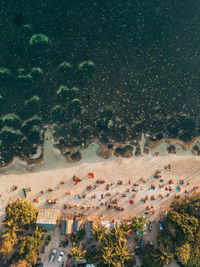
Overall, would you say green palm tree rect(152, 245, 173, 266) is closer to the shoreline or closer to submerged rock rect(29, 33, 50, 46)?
the shoreline

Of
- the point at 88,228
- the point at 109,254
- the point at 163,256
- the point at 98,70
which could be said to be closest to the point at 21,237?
the point at 88,228

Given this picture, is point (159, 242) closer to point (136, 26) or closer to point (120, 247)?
point (120, 247)

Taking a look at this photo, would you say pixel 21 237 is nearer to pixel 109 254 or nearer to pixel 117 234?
pixel 109 254

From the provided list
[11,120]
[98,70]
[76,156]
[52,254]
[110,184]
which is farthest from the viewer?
[98,70]

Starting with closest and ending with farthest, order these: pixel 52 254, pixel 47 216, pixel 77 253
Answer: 1. pixel 77 253
2. pixel 47 216
3. pixel 52 254

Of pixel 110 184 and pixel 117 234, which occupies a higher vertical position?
pixel 110 184

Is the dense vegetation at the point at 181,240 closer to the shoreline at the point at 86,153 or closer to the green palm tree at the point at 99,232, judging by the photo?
the green palm tree at the point at 99,232

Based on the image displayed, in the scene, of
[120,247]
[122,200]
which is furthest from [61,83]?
[120,247]

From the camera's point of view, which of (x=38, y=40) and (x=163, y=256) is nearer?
(x=163, y=256)
